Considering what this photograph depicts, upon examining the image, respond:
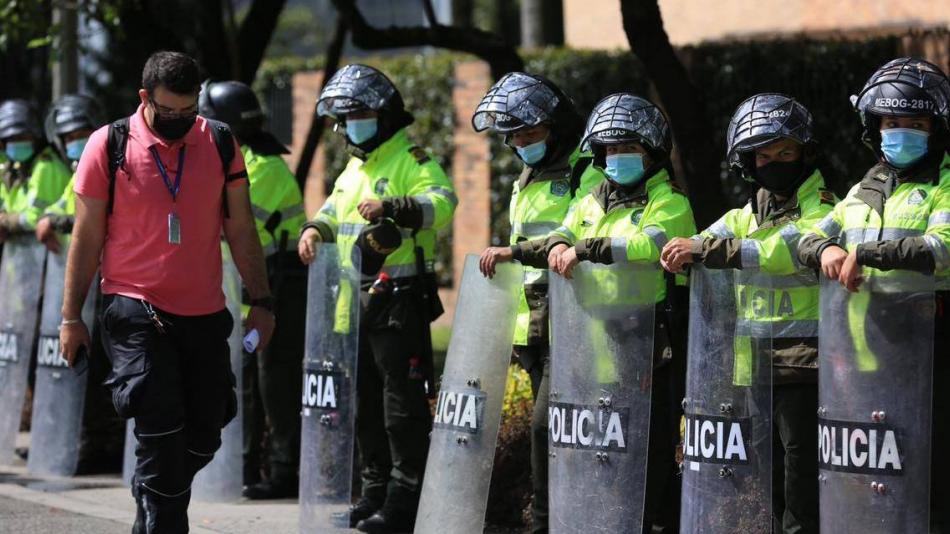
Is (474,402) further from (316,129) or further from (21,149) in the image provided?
(316,129)

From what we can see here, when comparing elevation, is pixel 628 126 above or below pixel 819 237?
above

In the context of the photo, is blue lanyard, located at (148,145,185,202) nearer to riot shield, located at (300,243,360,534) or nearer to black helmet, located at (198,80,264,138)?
riot shield, located at (300,243,360,534)

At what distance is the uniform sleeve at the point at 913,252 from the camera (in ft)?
17.0

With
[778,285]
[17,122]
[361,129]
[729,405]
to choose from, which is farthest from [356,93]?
[17,122]

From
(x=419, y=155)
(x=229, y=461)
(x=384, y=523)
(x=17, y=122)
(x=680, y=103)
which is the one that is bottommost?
(x=384, y=523)

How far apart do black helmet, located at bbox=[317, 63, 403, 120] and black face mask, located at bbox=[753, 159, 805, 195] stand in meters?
2.19

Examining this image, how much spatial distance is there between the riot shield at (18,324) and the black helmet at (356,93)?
8.78ft

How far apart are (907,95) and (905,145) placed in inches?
6.8

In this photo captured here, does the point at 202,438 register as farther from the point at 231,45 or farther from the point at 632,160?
the point at 231,45

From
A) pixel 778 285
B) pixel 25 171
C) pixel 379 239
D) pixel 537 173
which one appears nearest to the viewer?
pixel 778 285

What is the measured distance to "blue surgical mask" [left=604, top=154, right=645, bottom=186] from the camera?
6.21 metres

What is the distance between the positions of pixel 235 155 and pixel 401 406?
162 cm

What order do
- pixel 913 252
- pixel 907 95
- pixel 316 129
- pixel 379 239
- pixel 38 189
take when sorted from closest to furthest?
pixel 913 252 → pixel 907 95 → pixel 379 239 → pixel 38 189 → pixel 316 129

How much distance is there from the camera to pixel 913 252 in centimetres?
519
